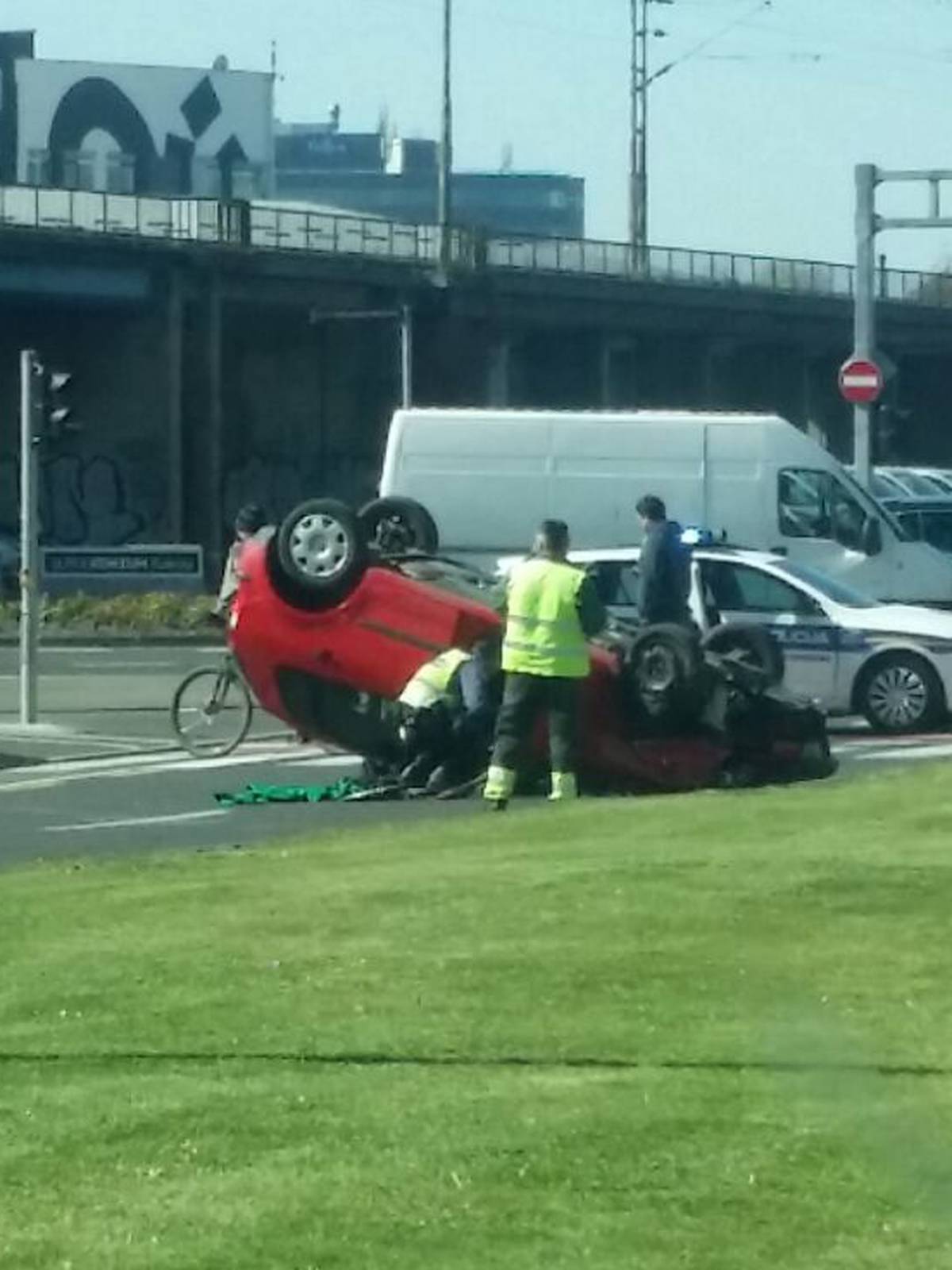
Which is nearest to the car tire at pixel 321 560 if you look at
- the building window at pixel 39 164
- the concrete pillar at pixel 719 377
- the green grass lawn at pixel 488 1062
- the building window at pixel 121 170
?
the green grass lawn at pixel 488 1062

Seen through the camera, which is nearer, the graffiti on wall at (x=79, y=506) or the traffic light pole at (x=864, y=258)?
the traffic light pole at (x=864, y=258)

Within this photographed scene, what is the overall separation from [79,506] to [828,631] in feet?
148

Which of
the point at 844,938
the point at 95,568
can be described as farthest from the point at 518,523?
the point at 844,938

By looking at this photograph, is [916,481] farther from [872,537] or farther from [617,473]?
[617,473]

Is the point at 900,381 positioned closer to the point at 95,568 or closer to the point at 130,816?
the point at 95,568

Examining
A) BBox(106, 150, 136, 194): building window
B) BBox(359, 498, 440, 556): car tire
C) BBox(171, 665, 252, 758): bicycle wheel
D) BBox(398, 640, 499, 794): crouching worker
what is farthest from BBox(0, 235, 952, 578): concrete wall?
BBox(398, 640, 499, 794): crouching worker

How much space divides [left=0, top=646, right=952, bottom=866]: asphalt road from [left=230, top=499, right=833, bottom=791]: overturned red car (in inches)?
38.6

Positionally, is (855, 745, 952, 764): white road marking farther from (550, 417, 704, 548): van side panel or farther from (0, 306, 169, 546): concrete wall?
(0, 306, 169, 546): concrete wall

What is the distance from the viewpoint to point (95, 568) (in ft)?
162

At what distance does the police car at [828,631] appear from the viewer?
2570 centimetres

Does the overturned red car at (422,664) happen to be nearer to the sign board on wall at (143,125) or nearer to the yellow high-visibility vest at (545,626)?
the yellow high-visibility vest at (545,626)

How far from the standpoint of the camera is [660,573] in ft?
80.5

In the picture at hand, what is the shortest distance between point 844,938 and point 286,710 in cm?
1091

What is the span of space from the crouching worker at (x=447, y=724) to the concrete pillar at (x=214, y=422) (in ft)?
159
